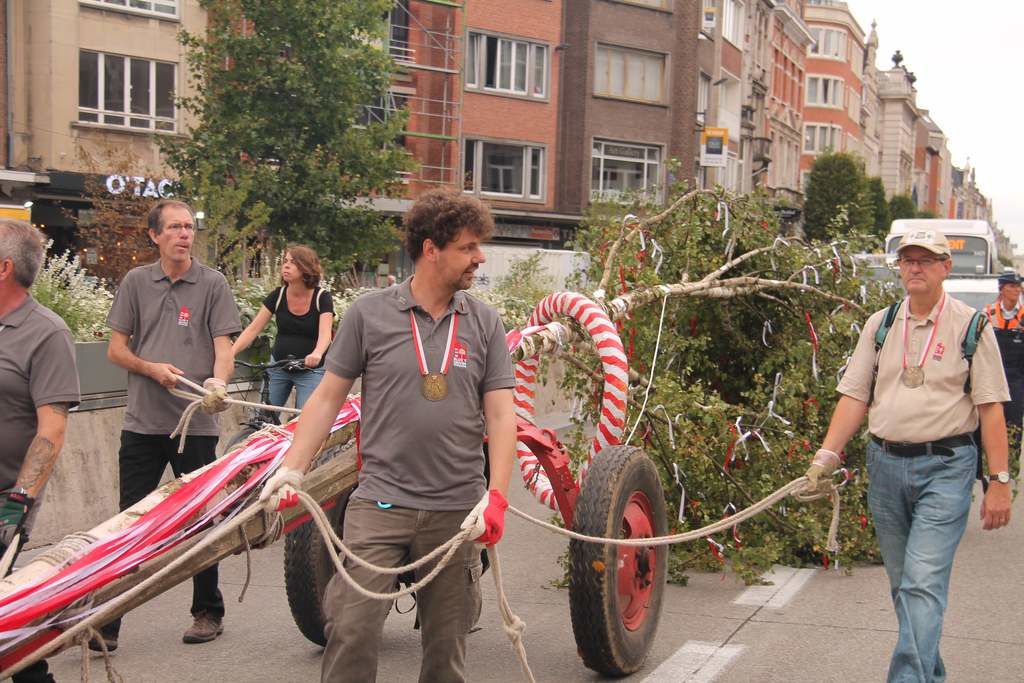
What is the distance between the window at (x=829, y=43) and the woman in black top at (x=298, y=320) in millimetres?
66174

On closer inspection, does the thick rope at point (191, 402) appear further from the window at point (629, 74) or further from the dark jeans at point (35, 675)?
the window at point (629, 74)

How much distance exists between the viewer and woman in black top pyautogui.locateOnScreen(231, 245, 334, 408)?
30.0 feet

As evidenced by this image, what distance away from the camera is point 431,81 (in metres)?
35.7

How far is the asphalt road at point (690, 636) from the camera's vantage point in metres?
5.60

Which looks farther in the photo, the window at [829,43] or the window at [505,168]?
the window at [829,43]

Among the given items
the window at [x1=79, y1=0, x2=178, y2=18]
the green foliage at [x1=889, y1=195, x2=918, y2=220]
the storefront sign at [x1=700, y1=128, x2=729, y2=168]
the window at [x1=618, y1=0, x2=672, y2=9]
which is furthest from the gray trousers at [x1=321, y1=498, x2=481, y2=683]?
the green foliage at [x1=889, y1=195, x2=918, y2=220]

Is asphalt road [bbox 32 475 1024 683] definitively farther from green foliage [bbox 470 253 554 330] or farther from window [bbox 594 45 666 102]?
window [bbox 594 45 666 102]

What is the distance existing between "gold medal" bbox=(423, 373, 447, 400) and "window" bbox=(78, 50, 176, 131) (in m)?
24.7

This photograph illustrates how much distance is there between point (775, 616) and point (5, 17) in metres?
24.4

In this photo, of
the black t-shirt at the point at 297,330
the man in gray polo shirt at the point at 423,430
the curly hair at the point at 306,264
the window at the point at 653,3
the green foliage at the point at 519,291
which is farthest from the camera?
the window at the point at 653,3

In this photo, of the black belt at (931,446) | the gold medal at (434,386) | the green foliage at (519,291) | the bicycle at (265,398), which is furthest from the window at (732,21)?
the gold medal at (434,386)

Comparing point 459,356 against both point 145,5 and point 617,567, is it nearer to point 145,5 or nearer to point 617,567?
point 617,567

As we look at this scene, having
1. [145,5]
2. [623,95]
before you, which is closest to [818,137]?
[623,95]

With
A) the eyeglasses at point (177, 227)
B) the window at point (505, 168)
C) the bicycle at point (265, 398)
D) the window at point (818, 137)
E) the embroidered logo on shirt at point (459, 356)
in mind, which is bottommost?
the bicycle at point (265, 398)
